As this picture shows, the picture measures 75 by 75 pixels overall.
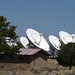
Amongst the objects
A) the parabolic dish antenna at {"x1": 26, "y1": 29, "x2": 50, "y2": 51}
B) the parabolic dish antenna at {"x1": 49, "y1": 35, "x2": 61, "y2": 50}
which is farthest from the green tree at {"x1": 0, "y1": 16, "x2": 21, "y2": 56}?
the parabolic dish antenna at {"x1": 49, "y1": 35, "x2": 61, "y2": 50}

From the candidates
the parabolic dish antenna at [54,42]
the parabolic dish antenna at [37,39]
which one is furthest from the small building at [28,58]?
the parabolic dish antenna at [54,42]

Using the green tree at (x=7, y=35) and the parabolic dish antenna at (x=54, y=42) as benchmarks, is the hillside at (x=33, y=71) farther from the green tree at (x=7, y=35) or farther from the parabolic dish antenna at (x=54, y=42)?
the parabolic dish antenna at (x=54, y=42)

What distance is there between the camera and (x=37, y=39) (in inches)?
2876

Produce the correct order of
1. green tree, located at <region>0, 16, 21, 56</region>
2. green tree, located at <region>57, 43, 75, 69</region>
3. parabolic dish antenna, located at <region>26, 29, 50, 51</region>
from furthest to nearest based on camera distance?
1. parabolic dish antenna, located at <region>26, 29, 50, 51</region>
2. green tree, located at <region>57, 43, 75, 69</region>
3. green tree, located at <region>0, 16, 21, 56</region>

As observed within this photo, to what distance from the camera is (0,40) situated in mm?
37000

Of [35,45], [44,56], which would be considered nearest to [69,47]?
[44,56]

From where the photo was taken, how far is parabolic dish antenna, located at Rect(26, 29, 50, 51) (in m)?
70.5

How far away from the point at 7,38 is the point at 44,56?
10.2 m

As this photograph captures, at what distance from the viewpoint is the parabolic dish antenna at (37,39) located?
70.5 m

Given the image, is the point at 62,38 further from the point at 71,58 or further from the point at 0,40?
the point at 0,40

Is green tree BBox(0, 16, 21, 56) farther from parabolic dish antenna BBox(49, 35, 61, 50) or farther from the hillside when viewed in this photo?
parabolic dish antenna BBox(49, 35, 61, 50)

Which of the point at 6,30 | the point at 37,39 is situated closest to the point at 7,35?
the point at 6,30

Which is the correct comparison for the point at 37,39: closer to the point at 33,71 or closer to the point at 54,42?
the point at 54,42

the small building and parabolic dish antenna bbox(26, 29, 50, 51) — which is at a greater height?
parabolic dish antenna bbox(26, 29, 50, 51)
